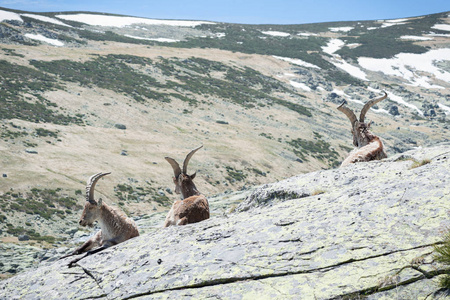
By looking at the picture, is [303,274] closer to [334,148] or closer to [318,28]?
[334,148]

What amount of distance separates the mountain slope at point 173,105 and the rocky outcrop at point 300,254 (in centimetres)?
1844

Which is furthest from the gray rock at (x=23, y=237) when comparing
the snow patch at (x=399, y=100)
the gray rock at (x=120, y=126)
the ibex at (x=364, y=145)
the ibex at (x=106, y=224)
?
the snow patch at (x=399, y=100)

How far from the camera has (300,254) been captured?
5680 millimetres

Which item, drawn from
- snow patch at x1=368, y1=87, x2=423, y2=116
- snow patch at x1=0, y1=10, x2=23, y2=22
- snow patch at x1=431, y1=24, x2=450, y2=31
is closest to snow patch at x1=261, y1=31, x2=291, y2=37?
snow patch at x1=431, y1=24, x2=450, y2=31

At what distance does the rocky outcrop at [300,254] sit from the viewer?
16.1 ft

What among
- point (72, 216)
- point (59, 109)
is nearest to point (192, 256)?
point (72, 216)

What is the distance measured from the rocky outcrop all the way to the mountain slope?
18.4 meters

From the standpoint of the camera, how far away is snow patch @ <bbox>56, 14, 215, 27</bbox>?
136 meters

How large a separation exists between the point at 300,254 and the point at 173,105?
212ft

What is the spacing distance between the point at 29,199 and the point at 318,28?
572ft

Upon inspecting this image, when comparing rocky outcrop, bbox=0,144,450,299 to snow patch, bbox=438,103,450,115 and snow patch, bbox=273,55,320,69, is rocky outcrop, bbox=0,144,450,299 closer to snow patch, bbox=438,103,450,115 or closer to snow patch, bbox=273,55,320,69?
snow patch, bbox=438,103,450,115

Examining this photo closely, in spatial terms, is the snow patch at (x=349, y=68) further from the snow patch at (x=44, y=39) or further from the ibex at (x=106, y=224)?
the ibex at (x=106, y=224)

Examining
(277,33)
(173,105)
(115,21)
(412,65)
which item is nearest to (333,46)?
(277,33)

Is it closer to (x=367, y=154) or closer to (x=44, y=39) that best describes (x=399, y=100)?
(x=44, y=39)
